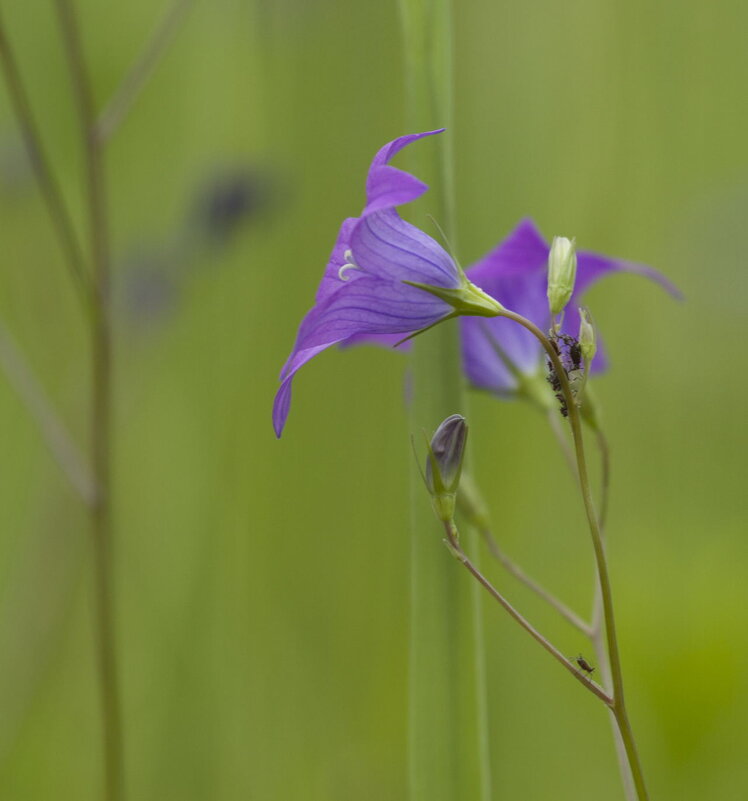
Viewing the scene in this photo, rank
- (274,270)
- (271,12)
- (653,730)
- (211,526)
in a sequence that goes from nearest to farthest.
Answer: (653,730) → (211,526) → (271,12) → (274,270)

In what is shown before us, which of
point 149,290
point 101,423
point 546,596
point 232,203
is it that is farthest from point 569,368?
point 149,290

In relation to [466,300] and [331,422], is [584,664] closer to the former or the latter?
[466,300]

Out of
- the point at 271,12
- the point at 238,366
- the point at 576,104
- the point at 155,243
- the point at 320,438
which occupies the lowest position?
the point at 320,438

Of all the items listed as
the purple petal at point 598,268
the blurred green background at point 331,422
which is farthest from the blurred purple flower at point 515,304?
the blurred green background at point 331,422

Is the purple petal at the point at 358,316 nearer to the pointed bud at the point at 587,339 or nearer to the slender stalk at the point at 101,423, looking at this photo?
the pointed bud at the point at 587,339

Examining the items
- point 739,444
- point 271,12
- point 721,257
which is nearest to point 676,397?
point 739,444

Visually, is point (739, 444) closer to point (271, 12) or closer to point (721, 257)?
point (721, 257)
